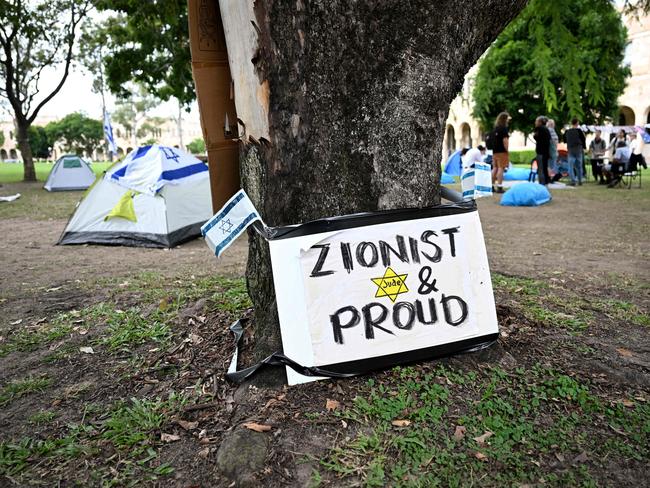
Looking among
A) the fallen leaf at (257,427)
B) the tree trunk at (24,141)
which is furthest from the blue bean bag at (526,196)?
the tree trunk at (24,141)

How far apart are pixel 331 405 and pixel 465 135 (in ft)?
157

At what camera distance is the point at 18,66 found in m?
21.1

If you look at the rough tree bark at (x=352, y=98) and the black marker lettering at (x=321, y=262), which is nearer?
the rough tree bark at (x=352, y=98)

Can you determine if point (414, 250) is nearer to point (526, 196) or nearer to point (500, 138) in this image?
point (526, 196)

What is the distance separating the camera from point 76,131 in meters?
77.7

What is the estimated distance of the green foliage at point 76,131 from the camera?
77688 millimetres

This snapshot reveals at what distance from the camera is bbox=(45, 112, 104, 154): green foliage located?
255 ft

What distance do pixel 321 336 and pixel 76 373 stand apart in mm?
1509

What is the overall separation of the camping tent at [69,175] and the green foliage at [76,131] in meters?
66.9

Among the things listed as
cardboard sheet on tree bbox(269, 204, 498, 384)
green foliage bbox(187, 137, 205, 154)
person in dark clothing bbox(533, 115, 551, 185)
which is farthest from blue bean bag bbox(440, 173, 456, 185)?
green foliage bbox(187, 137, 205, 154)

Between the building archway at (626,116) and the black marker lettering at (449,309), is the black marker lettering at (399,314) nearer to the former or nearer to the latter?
the black marker lettering at (449,309)

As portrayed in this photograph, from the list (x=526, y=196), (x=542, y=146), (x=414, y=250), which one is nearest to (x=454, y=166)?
(x=542, y=146)

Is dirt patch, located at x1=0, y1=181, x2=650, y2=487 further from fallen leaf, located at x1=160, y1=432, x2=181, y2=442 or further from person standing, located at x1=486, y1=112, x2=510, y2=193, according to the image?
person standing, located at x1=486, y1=112, x2=510, y2=193

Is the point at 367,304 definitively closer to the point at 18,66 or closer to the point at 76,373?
the point at 76,373
